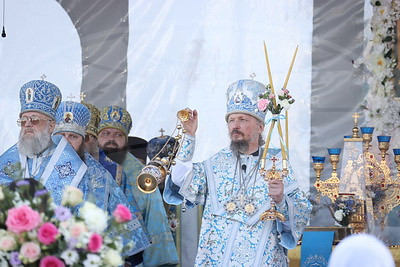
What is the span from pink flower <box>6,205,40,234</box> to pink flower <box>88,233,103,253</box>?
0.23m

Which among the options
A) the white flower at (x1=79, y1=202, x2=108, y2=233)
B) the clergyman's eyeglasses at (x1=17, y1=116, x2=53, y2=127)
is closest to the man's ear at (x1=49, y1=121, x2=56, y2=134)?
the clergyman's eyeglasses at (x1=17, y1=116, x2=53, y2=127)

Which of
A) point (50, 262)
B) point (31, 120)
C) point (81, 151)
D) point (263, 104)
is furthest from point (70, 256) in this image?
point (81, 151)

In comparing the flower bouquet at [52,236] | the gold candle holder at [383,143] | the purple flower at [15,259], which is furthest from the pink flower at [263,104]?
the purple flower at [15,259]

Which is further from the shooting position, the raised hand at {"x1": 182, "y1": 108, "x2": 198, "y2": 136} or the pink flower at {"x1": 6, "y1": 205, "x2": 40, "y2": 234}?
the raised hand at {"x1": 182, "y1": 108, "x2": 198, "y2": 136}

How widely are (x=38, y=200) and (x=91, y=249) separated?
32 centimetres

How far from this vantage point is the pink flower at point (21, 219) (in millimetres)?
3859

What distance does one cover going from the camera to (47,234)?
3863 millimetres

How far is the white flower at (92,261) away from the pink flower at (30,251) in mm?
195

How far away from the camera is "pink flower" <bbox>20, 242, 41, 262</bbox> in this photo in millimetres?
3859

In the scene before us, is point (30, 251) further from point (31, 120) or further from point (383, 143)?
point (383, 143)

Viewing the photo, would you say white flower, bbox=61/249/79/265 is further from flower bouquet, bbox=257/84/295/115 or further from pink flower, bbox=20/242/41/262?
flower bouquet, bbox=257/84/295/115

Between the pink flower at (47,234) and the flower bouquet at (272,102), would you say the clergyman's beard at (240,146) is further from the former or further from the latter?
the pink flower at (47,234)

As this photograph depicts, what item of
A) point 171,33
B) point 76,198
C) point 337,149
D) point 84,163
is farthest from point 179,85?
point 76,198

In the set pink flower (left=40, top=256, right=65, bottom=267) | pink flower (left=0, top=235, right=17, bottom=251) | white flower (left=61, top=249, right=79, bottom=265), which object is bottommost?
pink flower (left=40, top=256, right=65, bottom=267)
